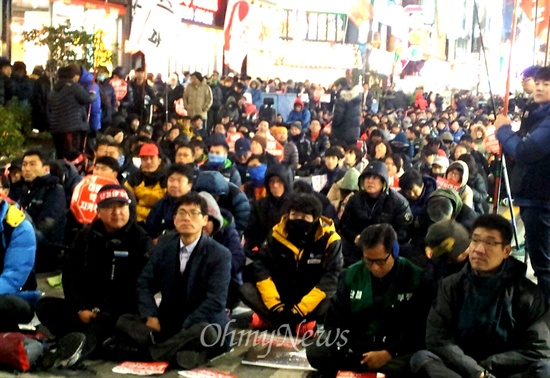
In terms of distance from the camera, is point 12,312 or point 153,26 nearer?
point 12,312

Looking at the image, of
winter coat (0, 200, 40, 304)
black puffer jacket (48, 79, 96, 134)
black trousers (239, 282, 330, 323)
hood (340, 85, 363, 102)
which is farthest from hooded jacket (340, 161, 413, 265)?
hood (340, 85, 363, 102)

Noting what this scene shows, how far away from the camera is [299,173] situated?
13633 mm

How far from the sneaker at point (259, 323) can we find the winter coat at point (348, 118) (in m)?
8.15

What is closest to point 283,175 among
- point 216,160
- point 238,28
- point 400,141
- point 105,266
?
point 216,160

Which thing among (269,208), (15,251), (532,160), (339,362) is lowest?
(339,362)

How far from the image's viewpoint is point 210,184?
26.4ft

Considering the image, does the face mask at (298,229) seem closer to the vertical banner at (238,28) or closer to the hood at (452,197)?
the hood at (452,197)

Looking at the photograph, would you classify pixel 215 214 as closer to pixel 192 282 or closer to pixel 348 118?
pixel 192 282

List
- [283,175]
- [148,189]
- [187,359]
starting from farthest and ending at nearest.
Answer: [148,189], [283,175], [187,359]

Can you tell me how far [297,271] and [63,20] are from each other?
1316 centimetres

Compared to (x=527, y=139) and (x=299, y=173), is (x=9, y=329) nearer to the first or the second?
(x=527, y=139)

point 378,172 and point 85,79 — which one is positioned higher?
point 85,79

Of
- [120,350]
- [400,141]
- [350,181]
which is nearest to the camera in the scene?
[120,350]

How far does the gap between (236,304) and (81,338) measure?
6.39 feet
